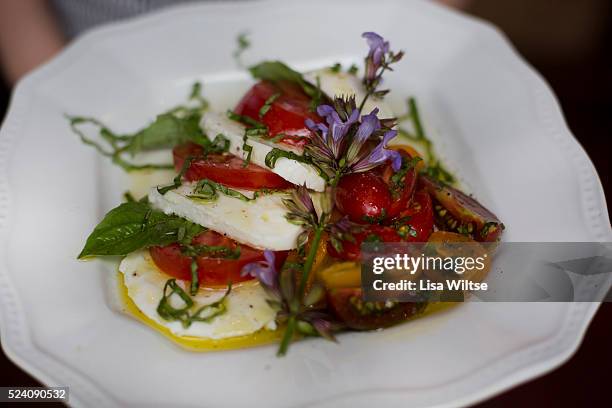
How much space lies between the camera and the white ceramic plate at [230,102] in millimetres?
1646

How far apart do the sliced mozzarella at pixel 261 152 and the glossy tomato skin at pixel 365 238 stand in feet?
0.75

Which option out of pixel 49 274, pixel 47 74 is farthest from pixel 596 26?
pixel 49 274

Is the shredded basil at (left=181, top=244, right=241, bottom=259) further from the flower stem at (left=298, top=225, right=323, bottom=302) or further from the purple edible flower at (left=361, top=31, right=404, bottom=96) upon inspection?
the purple edible flower at (left=361, top=31, right=404, bottom=96)

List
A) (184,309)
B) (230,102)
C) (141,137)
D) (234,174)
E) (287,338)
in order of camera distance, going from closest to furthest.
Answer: (287,338)
(184,309)
(234,174)
(141,137)
(230,102)

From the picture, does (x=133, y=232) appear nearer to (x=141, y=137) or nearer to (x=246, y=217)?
(x=246, y=217)

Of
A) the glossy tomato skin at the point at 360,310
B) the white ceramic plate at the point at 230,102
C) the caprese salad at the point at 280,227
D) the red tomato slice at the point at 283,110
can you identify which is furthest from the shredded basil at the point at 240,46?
the glossy tomato skin at the point at 360,310

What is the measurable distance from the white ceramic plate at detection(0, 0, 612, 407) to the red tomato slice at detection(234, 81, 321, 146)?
1.35ft

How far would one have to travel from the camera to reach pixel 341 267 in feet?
6.16

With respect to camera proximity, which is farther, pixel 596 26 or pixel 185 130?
pixel 596 26

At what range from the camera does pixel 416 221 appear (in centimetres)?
203

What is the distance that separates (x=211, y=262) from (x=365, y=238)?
0.48 meters

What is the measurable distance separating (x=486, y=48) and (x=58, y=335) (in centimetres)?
216

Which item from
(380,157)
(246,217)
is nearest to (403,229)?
(380,157)

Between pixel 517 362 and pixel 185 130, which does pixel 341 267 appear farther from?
pixel 185 130
